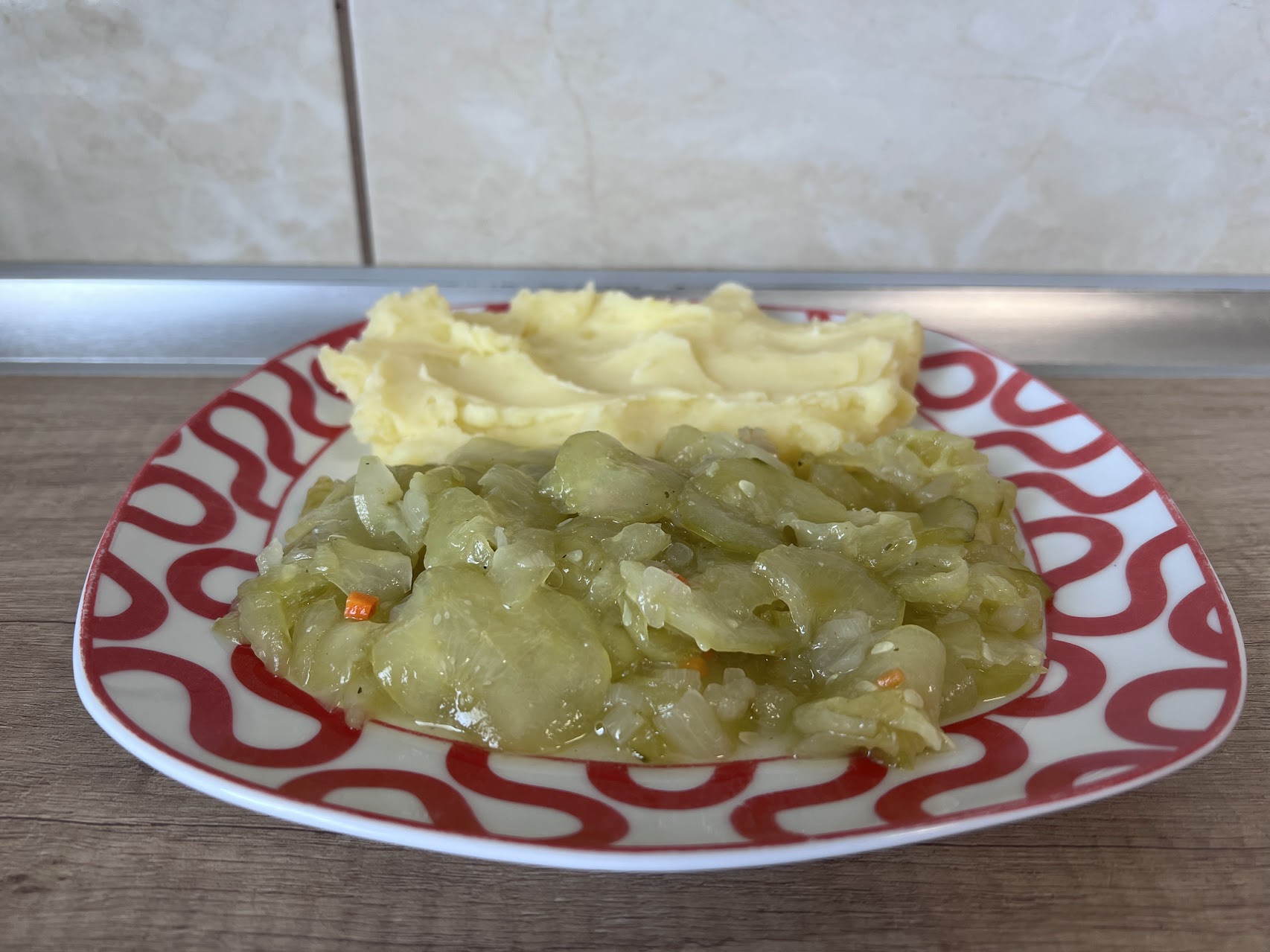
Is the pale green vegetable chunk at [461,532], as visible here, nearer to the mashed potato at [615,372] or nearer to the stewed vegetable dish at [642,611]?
the stewed vegetable dish at [642,611]

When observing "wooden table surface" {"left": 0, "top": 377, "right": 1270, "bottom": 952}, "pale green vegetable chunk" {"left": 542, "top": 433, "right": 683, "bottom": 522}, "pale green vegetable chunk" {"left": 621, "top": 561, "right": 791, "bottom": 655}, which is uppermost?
"pale green vegetable chunk" {"left": 542, "top": 433, "right": 683, "bottom": 522}

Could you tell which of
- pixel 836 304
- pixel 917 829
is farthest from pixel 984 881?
pixel 836 304

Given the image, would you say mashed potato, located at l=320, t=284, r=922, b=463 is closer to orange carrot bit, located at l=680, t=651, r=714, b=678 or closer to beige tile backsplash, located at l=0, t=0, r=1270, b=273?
beige tile backsplash, located at l=0, t=0, r=1270, b=273

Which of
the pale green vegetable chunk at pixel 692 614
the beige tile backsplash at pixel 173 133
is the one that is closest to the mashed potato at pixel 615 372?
the beige tile backsplash at pixel 173 133

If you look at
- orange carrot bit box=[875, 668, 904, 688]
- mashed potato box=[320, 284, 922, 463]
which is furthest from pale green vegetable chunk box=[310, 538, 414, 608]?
orange carrot bit box=[875, 668, 904, 688]

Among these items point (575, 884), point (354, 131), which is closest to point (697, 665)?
point (575, 884)

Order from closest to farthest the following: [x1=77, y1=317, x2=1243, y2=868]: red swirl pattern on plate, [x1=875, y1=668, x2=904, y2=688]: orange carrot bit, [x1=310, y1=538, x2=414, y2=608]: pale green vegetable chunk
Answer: [x1=77, y1=317, x2=1243, y2=868]: red swirl pattern on plate < [x1=875, y1=668, x2=904, y2=688]: orange carrot bit < [x1=310, y1=538, x2=414, y2=608]: pale green vegetable chunk

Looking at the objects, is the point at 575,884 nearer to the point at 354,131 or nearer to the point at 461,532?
the point at 461,532
